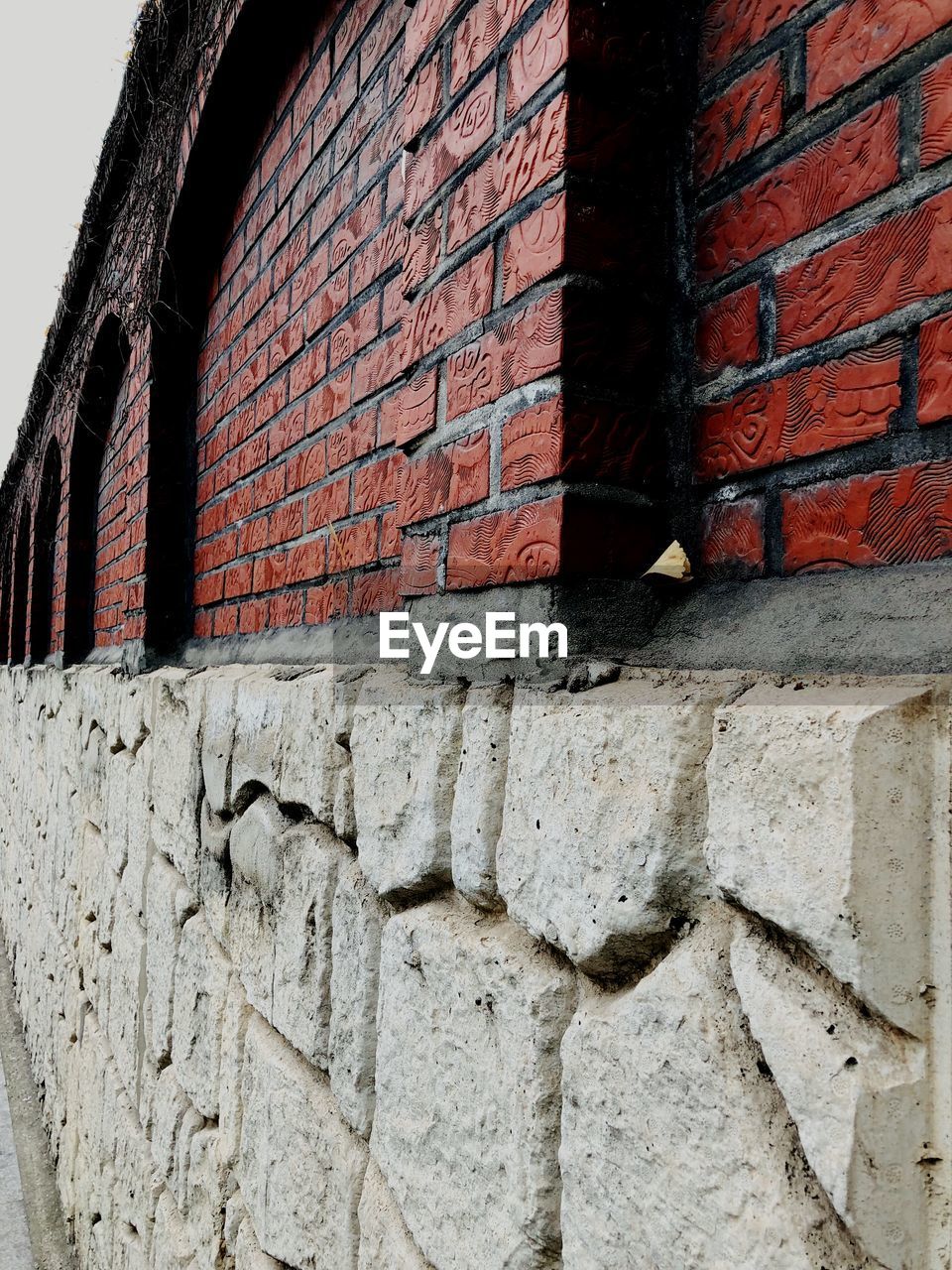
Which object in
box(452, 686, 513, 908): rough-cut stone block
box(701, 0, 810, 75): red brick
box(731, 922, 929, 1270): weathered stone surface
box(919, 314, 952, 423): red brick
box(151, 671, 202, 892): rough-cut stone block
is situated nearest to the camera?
box(731, 922, 929, 1270): weathered stone surface

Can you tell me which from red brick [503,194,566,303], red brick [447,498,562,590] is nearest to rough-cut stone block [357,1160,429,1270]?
red brick [447,498,562,590]

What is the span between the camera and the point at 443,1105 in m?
0.97

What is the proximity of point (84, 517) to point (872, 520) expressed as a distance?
4407 millimetres

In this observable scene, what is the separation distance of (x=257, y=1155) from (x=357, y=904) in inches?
23.8

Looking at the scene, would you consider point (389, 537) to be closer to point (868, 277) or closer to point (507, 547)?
point (507, 547)

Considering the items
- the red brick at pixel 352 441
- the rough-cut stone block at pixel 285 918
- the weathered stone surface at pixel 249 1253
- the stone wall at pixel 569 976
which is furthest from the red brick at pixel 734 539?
the weathered stone surface at pixel 249 1253

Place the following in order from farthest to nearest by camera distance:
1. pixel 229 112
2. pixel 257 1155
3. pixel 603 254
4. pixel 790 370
Answer: pixel 229 112 → pixel 257 1155 → pixel 603 254 → pixel 790 370

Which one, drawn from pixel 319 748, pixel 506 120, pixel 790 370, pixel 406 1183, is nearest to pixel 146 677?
pixel 319 748

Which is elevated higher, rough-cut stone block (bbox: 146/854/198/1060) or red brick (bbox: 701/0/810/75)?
red brick (bbox: 701/0/810/75)

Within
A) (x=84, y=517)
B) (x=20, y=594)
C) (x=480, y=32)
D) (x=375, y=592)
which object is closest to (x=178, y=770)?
(x=375, y=592)

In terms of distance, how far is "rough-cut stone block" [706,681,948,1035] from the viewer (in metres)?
0.55

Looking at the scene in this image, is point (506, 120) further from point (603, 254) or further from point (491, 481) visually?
point (491, 481)

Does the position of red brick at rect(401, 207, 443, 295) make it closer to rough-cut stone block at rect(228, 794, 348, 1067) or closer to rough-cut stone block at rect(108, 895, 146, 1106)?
rough-cut stone block at rect(228, 794, 348, 1067)

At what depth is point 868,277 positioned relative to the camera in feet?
2.35
